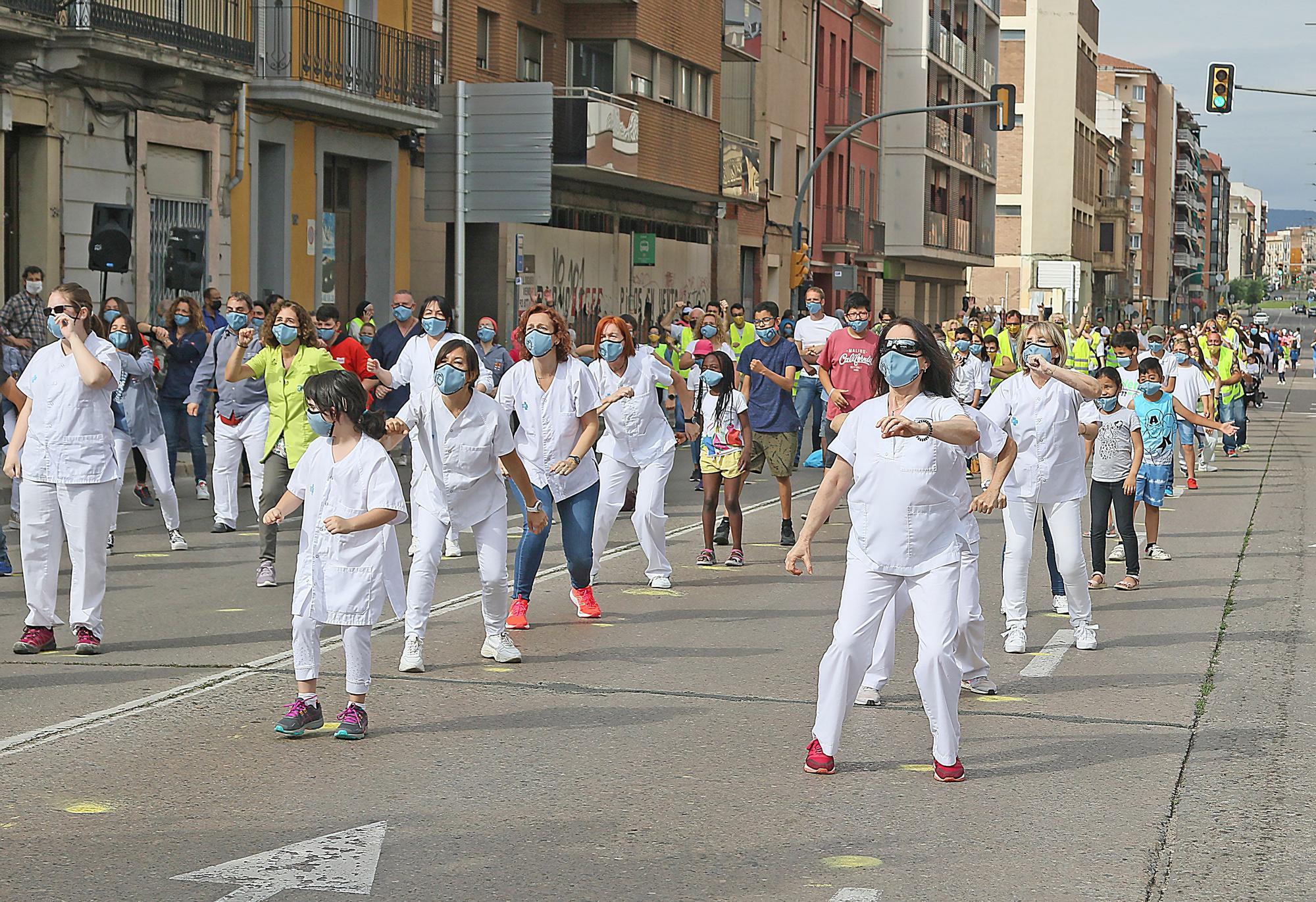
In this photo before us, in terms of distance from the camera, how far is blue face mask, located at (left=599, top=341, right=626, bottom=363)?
11508 millimetres

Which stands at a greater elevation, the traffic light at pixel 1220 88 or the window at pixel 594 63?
the window at pixel 594 63

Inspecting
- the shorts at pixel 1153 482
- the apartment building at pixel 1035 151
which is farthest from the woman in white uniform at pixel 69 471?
the apartment building at pixel 1035 151

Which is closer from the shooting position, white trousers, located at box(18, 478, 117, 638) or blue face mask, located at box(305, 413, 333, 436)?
blue face mask, located at box(305, 413, 333, 436)

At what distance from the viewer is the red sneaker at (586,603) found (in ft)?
34.4

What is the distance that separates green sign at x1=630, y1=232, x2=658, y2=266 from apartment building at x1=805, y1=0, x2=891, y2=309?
1267 cm

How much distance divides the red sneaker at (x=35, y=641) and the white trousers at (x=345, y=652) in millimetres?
2386

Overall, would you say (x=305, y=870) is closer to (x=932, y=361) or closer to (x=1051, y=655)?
(x=932, y=361)

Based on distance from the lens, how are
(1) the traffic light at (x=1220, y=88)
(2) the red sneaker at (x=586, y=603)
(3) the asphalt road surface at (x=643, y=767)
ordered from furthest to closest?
(1) the traffic light at (x=1220, y=88)
(2) the red sneaker at (x=586, y=603)
(3) the asphalt road surface at (x=643, y=767)

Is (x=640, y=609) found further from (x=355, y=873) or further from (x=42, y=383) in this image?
(x=355, y=873)

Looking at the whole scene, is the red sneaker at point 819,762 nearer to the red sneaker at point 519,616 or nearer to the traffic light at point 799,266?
the red sneaker at point 519,616

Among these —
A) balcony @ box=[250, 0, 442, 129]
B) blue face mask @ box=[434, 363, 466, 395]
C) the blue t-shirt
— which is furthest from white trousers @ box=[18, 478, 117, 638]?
balcony @ box=[250, 0, 442, 129]

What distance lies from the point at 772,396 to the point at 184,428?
5.99m

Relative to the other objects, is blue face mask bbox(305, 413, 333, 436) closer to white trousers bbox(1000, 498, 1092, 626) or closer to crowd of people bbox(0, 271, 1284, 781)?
A: crowd of people bbox(0, 271, 1284, 781)

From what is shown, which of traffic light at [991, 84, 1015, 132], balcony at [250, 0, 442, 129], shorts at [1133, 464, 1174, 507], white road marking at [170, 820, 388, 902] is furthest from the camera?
traffic light at [991, 84, 1015, 132]
